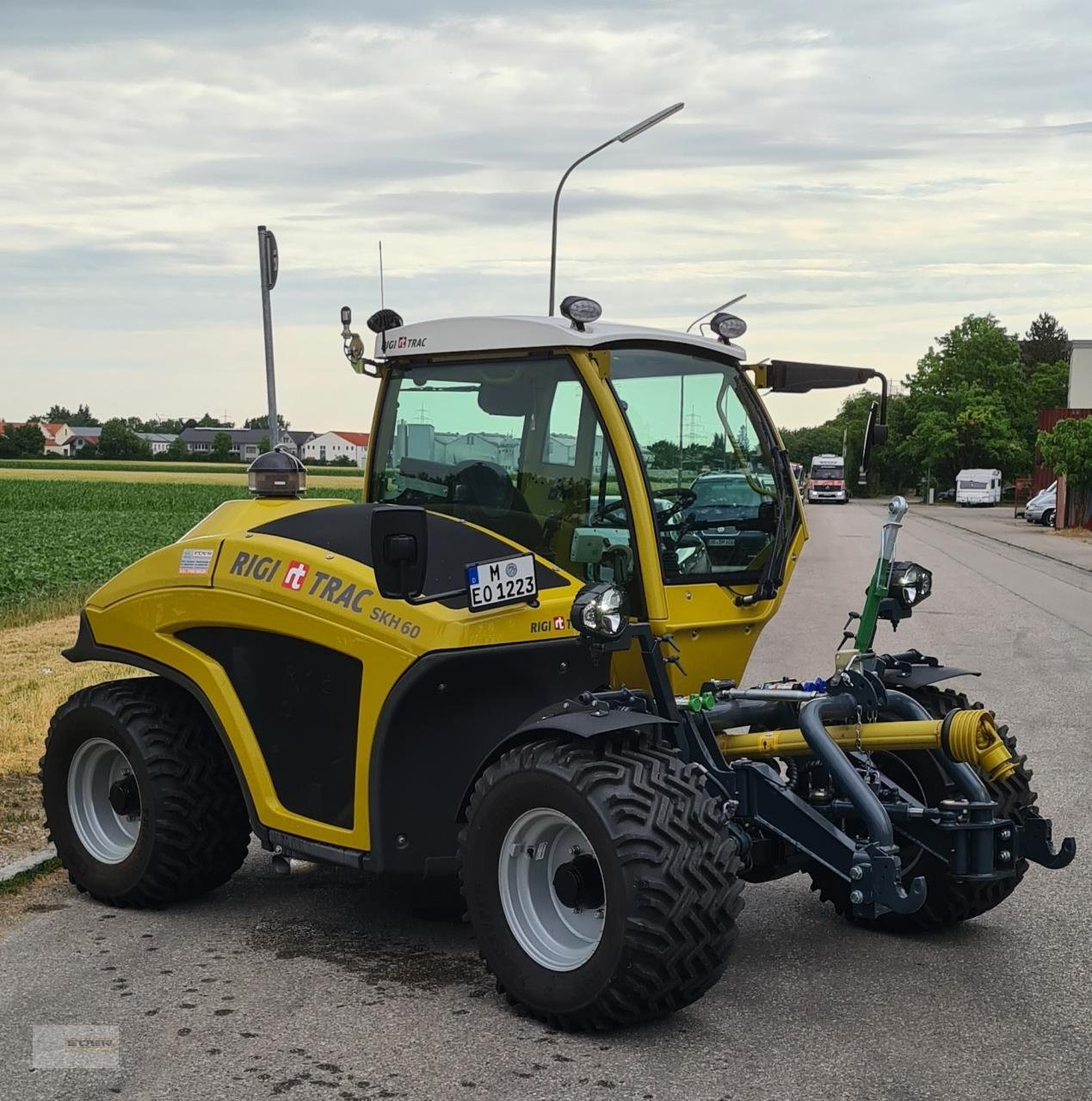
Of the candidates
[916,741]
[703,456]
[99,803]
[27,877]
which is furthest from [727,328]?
[27,877]

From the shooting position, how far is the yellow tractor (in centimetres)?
483

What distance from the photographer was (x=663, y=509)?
5.56 metres

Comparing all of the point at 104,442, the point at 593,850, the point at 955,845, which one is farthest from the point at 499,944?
the point at 104,442

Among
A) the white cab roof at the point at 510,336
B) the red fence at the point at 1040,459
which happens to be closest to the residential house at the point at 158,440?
the red fence at the point at 1040,459

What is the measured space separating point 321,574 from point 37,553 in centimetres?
2321

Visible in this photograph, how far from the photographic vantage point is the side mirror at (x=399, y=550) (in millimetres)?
4844

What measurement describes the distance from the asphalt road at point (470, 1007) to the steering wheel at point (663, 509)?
1595 millimetres

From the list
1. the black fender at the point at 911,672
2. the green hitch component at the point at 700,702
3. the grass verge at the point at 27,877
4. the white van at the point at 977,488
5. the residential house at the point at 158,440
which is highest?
the green hitch component at the point at 700,702

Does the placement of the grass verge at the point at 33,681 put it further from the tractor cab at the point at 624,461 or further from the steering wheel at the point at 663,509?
the steering wheel at the point at 663,509

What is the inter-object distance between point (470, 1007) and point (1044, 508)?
172ft

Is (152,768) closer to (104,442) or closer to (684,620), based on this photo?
(684,620)

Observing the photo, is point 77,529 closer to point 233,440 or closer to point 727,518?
point 727,518

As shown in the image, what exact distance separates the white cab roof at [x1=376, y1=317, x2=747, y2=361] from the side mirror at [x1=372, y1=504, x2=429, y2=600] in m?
1.05

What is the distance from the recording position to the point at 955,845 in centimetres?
518
